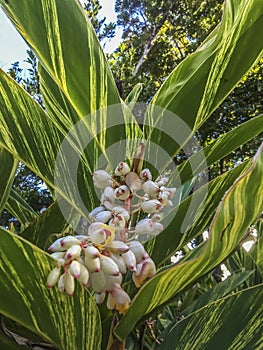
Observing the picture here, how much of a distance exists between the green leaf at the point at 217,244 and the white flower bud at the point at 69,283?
62 mm

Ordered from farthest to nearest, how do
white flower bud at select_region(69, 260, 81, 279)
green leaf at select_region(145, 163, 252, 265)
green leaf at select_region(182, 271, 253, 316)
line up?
1. green leaf at select_region(182, 271, 253, 316)
2. green leaf at select_region(145, 163, 252, 265)
3. white flower bud at select_region(69, 260, 81, 279)

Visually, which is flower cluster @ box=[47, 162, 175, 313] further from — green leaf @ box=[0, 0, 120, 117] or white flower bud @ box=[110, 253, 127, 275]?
green leaf @ box=[0, 0, 120, 117]

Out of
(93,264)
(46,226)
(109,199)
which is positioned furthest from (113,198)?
(46,226)

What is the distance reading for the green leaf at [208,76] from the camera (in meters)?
0.48

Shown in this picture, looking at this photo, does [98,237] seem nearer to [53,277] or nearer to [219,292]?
[53,277]

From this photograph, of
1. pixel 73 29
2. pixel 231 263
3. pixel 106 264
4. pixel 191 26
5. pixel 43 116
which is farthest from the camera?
pixel 191 26

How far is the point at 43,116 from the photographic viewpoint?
554 mm

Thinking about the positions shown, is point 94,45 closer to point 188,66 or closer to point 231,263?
point 188,66

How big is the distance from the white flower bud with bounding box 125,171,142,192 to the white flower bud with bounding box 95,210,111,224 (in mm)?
40

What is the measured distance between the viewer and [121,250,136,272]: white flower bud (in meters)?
0.35

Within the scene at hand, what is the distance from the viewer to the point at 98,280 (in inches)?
13.2

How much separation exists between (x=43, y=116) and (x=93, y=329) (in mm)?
290

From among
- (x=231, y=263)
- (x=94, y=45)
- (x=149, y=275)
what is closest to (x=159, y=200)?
(x=149, y=275)

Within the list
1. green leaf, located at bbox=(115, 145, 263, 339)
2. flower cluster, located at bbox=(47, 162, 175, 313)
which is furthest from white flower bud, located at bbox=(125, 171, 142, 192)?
green leaf, located at bbox=(115, 145, 263, 339)
